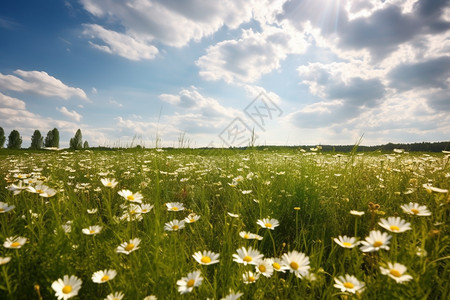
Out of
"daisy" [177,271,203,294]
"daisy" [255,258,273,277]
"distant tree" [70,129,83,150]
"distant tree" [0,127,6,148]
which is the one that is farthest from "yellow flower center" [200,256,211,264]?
"distant tree" [0,127,6,148]

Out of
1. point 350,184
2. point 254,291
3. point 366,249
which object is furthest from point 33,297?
point 350,184

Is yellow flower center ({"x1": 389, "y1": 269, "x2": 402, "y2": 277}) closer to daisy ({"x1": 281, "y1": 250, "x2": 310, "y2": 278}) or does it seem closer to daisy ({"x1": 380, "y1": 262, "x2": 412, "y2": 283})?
daisy ({"x1": 380, "y1": 262, "x2": 412, "y2": 283})

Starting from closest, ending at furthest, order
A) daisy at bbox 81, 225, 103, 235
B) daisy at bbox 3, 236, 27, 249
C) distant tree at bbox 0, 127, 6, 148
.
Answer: daisy at bbox 3, 236, 27, 249
daisy at bbox 81, 225, 103, 235
distant tree at bbox 0, 127, 6, 148

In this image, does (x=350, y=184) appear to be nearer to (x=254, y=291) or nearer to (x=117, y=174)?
(x=254, y=291)

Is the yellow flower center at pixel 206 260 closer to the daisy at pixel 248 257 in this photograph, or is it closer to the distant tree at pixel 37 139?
the daisy at pixel 248 257

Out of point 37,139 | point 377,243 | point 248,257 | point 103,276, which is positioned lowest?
point 103,276

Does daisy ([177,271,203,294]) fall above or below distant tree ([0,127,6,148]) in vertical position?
below

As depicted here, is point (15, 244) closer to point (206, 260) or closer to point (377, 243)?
point (206, 260)

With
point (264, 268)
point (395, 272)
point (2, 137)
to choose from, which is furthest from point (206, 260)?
point (2, 137)

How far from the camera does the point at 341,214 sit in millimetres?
2627

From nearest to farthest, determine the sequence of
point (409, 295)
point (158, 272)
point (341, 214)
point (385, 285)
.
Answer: point (409, 295) → point (385, 285) → point (158, 272) → point (341, 214)

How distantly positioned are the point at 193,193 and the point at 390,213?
8.49 ft

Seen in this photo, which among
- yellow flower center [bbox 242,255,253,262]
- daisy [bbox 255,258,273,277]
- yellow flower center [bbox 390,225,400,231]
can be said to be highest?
yellow flower center [bbox 390,225,400,231]

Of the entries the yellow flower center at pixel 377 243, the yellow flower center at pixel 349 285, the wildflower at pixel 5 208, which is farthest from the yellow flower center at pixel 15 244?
the yellow flower center at pixel 377 243
